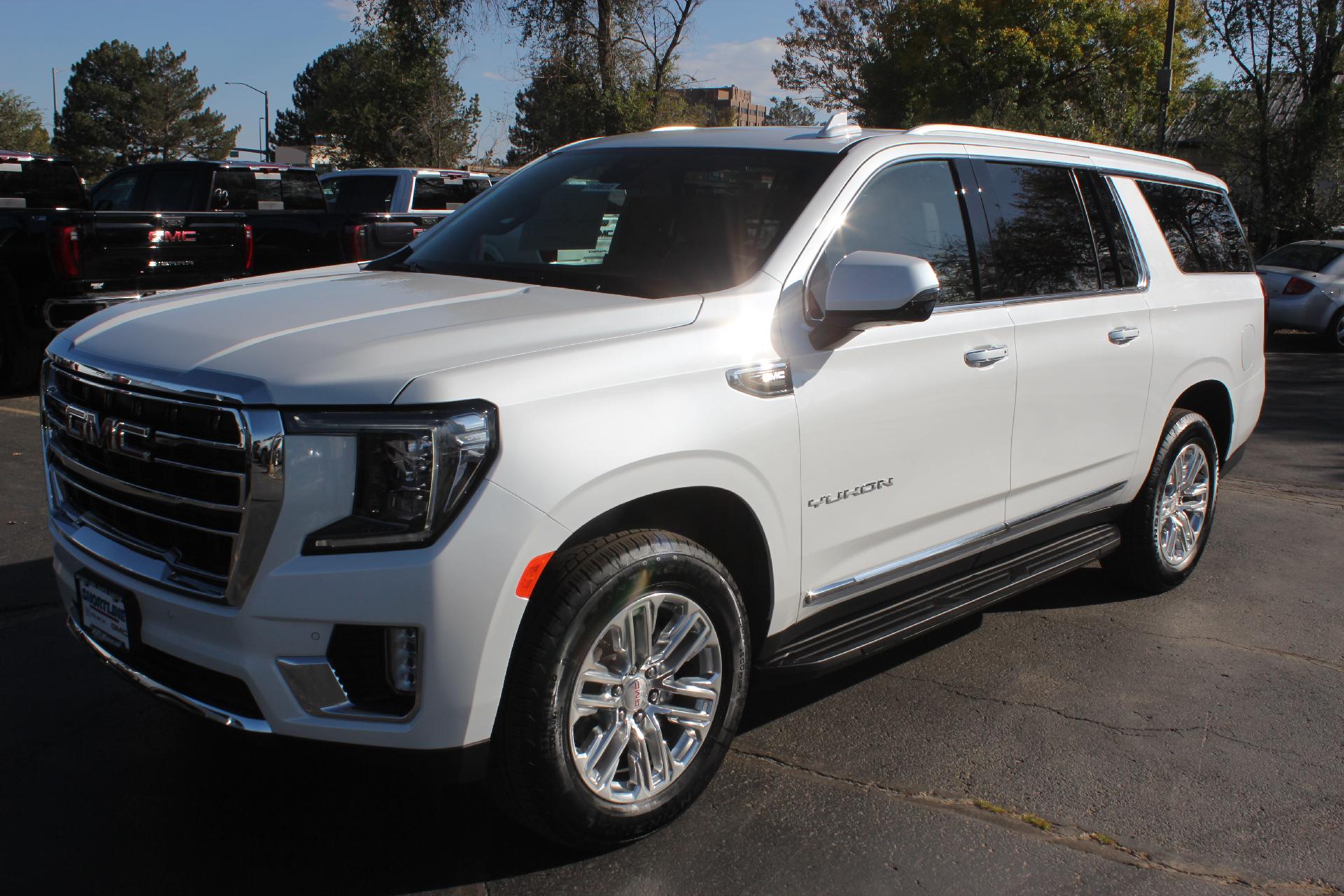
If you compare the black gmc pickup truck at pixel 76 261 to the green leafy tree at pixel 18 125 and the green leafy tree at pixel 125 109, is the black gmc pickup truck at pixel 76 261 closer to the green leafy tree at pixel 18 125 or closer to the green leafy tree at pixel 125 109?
the green leafy tree at pixel 18 125

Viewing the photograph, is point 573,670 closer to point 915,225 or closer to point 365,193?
point 915,225

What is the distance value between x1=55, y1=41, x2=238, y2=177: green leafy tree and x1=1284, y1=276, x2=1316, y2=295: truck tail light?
264ft

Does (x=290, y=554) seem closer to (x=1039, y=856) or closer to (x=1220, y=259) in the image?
(x=1039, y=856)

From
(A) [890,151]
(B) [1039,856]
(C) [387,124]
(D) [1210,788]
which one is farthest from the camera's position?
(C) [387,124]

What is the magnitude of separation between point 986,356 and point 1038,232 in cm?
76

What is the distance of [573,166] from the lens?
173 inches

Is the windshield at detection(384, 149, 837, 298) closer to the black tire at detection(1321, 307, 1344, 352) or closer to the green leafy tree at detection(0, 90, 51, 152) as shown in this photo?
the black tire at detection(1321, 307, 1344, 352)

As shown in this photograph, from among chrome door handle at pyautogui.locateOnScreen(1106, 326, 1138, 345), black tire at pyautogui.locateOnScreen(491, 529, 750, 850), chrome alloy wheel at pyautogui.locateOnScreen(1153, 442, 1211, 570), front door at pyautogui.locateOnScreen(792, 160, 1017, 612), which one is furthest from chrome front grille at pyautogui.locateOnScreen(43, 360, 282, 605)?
chrome alloy wheel at pyautogui.locateOnScreen(1153, 442, 1211, 570)

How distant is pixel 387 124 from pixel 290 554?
34.3 m

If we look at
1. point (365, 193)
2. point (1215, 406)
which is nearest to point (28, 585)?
point (1215, 406)

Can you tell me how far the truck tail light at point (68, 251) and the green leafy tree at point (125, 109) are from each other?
79238 mm

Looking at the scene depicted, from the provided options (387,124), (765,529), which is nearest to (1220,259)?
(765,529)

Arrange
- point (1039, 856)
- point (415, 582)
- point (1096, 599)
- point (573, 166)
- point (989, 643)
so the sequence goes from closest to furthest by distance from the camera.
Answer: point (415, 582) < point (1039, 856) < point (573, 166) < point (989, 643) < point (1096, 599)

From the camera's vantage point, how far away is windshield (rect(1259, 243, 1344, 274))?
16.3 meters
